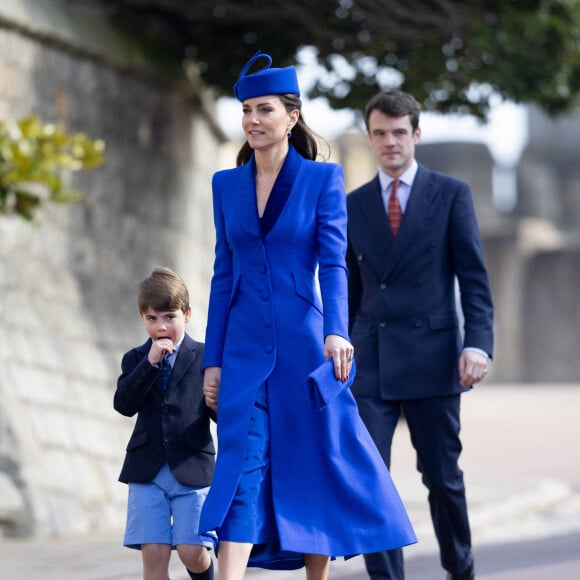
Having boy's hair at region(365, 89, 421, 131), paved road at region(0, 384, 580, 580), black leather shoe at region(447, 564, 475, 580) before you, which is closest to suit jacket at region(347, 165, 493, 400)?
boy's hair at region(365, 89, 421, 131)

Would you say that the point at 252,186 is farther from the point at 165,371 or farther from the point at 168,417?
the point at 168,417

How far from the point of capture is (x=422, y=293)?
5.67m

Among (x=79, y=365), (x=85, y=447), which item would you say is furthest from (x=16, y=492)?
(x=79, y=365)

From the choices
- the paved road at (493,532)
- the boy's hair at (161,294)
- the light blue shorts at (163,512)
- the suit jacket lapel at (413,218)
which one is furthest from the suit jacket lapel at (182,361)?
the paved road at (493,532)

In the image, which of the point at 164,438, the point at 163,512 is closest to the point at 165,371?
the point at 164,438

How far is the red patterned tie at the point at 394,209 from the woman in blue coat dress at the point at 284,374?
3.55ft

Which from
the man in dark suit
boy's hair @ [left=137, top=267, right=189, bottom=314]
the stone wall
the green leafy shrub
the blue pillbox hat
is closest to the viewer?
the blue pillbox hat

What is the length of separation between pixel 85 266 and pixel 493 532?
3.39 metres

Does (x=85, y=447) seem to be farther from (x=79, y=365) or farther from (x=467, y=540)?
(x=467, y=540)

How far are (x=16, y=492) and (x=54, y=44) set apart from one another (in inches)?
133

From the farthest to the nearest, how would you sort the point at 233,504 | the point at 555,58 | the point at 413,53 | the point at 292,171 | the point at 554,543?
the point at 413,53
the point at 555,58
the point at 554,543
the point at 292,171
the point at 233,504

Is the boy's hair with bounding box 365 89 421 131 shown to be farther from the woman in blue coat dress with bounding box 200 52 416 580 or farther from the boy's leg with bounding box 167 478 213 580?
the boy's leg with bounding box 167 478 213 580

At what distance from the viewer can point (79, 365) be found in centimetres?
977

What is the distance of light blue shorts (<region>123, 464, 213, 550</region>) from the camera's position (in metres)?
4.73
